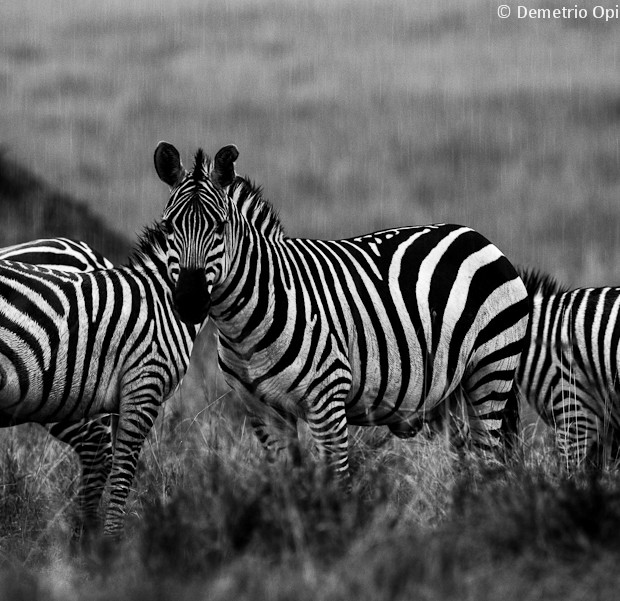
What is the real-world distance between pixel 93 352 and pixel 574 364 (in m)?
3.43

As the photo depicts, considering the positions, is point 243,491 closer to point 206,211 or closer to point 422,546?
point 422,546

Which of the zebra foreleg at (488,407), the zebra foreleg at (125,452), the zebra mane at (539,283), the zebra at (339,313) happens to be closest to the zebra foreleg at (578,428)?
the zebra foreleg at (488,407)

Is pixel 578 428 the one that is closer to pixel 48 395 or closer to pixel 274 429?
pixel 274 429

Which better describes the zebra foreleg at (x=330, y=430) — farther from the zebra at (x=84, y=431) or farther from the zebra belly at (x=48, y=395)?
the zebra at (x=84, y=431)

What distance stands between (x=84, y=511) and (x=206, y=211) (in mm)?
2296

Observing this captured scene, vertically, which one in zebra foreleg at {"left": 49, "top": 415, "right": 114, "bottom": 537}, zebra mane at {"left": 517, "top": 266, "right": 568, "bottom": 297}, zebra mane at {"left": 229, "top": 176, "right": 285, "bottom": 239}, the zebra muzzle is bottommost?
zebra foreleg at {"left": 49, "top": 415, "right": 114, "bottom": 537}

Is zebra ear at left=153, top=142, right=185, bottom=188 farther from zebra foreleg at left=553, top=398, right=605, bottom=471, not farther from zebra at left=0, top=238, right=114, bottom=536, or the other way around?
zebra foreleg at left=553, top=398, right=605, bottom=471

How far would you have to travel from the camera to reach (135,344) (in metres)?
5.91

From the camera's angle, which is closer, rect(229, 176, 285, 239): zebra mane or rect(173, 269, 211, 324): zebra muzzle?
rect(173, 269, 211, 324): zebra muzzle

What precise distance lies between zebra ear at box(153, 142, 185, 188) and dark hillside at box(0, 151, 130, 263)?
1138 centimetres

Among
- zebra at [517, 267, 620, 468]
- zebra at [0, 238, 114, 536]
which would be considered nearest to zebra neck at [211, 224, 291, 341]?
zebra at [0, 238, 114, 536]

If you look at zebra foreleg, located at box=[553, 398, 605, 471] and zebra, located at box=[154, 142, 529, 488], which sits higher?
zebra, located at box=[154, 142, 529, 488]

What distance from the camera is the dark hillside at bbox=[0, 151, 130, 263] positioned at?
674 inches

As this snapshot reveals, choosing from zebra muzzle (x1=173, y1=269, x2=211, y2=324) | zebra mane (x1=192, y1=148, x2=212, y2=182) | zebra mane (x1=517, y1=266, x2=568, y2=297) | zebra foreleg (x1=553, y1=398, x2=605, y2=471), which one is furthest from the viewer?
zebra mane (x1=517, y1=266, x2=568, y2=297)
